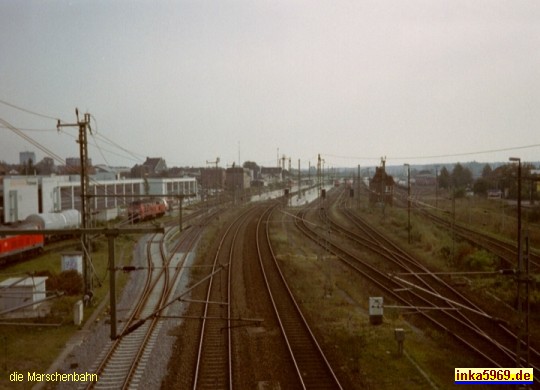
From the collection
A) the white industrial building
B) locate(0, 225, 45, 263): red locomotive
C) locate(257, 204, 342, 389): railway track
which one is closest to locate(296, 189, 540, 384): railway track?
locate(257, 204, 342, 389): railway track

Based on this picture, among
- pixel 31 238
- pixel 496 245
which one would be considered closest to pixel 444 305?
pixel 496 245

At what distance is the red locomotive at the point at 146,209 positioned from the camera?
39625 mm

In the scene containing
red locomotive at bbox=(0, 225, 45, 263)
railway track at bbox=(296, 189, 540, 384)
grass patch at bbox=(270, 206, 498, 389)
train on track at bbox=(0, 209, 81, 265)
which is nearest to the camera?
grass patch at bbox=(270, 206, 498, 389)

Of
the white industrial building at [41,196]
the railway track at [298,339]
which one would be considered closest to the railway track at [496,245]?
the railway track at [298,339]

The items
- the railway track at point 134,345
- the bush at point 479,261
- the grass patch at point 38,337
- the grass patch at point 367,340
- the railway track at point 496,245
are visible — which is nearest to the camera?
the railway track at point 134,345

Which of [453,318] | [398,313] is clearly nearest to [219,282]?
[398,313]

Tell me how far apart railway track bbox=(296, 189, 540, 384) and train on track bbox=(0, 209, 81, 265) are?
15.4m

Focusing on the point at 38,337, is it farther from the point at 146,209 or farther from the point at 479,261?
the point at 146,209

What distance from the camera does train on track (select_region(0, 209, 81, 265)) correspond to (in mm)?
26297

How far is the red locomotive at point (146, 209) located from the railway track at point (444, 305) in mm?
15818

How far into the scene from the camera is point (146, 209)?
42.6 metres

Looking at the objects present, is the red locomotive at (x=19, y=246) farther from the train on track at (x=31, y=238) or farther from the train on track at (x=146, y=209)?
the train on track at (x=146, y=209)

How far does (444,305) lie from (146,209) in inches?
1141

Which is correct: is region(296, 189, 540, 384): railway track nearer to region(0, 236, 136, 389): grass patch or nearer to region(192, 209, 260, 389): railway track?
region(192, 209, 260, 389): railway track
